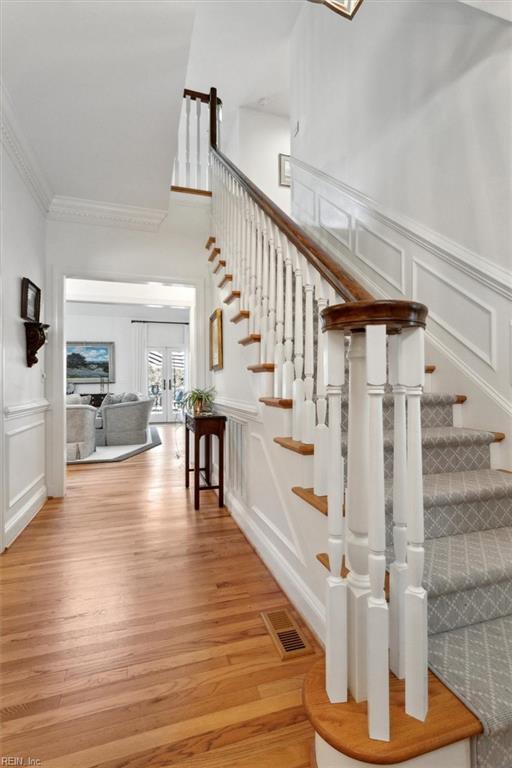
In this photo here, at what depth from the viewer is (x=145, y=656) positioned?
1.46 meters

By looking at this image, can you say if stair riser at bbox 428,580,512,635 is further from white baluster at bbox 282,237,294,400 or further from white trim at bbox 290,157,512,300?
white trim at bbox 290,157,512,300

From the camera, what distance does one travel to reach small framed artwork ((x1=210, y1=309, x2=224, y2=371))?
3.38 meters

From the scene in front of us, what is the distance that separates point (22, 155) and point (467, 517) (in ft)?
11.5

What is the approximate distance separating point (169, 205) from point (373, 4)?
2.26m

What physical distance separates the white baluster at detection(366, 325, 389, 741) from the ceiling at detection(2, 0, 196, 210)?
6.98 feet

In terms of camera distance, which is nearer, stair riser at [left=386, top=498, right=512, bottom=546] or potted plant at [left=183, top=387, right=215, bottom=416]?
stair riser at [left=386, top=498, right=512, bottom=546]

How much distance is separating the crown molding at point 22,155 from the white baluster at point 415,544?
2736mm

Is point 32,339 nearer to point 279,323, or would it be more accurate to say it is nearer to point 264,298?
point 264,298

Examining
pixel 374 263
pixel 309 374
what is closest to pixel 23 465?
pixel 309 374

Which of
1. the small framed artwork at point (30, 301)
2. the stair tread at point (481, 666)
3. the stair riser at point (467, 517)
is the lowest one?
the stair tread at point (481, 666)

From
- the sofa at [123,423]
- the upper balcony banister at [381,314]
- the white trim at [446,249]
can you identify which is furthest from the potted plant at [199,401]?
the sofa at [123,423]

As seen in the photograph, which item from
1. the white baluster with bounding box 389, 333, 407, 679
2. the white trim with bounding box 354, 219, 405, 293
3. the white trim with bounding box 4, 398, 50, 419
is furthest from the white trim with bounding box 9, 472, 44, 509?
the white trim with bounding box 354, 219, 405, 293

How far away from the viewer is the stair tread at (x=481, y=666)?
91 cm

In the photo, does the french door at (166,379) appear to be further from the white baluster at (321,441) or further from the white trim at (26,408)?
the white baluster at (321,441)
